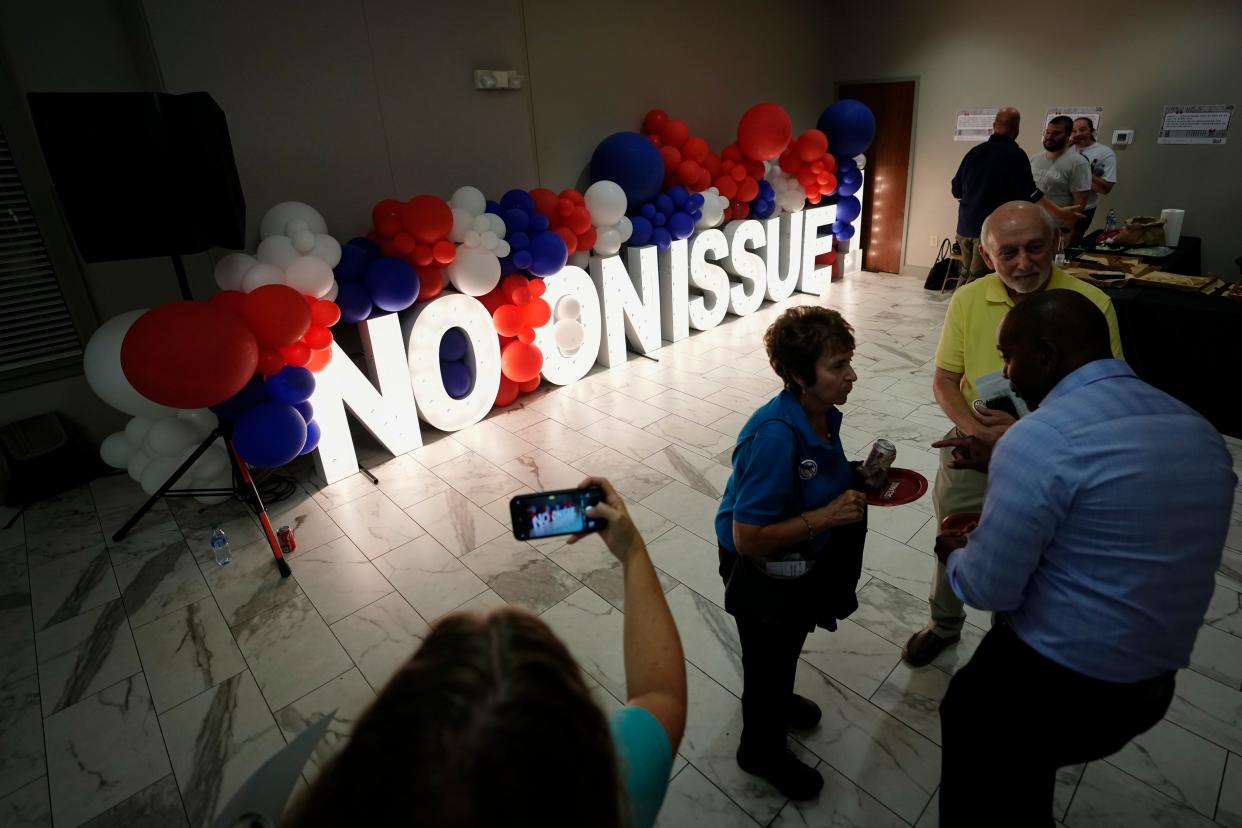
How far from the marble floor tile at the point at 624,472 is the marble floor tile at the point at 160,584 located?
1983 millimetres

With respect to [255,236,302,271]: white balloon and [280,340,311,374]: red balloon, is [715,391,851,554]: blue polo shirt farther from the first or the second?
[255,236,302,271]: white balloon

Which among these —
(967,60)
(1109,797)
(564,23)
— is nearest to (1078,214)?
(967,60)

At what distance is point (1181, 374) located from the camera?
388 cm

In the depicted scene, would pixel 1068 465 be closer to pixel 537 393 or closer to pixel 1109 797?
pixel 1109 797

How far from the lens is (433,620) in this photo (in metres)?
2.77

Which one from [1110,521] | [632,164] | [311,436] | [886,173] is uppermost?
[632,164]

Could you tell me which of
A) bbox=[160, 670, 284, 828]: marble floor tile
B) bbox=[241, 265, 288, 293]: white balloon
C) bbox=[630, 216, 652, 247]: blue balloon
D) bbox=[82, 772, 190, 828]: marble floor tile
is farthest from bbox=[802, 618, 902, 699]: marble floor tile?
bbox=[630, 216, 652, 247]: blue balloon

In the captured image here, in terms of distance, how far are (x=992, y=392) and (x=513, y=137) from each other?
4109 millimetres

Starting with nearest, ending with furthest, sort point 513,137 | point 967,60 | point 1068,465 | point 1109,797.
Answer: point 1068,465, point 1109,797, point 513,137, point 967,60

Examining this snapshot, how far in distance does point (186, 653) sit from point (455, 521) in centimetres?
126

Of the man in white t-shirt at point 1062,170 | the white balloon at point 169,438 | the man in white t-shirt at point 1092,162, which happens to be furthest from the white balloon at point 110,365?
the man in white t-shirt at point 1092,162

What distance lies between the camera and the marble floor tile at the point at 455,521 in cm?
327

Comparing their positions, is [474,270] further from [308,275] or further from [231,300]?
[231,300]

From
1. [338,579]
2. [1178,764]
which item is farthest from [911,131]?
[338,579]
